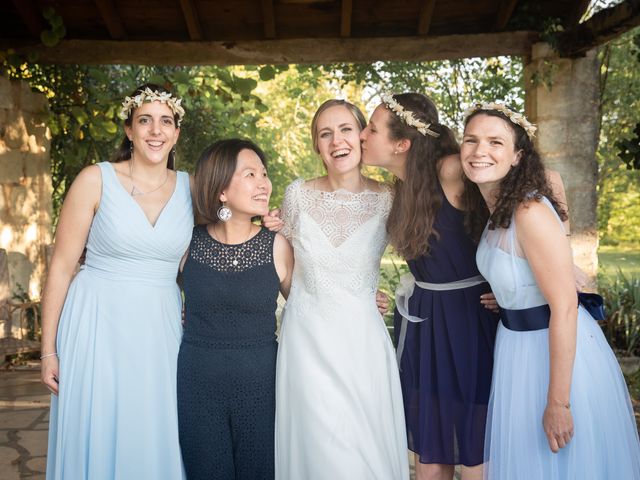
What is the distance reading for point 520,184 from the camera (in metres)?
2.27

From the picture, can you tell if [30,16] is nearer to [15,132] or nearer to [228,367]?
[15,132]

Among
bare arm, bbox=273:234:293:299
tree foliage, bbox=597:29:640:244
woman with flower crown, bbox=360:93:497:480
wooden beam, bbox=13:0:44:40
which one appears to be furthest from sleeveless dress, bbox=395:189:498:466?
wooden beam, bbox=13:0:44:40

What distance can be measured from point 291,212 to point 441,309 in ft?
2.45

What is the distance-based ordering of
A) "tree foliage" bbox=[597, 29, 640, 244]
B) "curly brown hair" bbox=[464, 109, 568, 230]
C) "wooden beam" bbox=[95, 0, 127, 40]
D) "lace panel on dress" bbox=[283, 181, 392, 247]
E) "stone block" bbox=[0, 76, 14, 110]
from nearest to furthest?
"curly brown hair" bbox=[464, 109, 568, 230]
"lace panel on dress" bbox=[283, 181, 392, 247]
"wooden beam" bbox=[95, 0, 127, 40]
"stone block" bbox=[0, 76, 14, 110]
"tree foliage" bbox=[597, 29, 640, 244]

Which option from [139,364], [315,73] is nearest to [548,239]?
[139,364]

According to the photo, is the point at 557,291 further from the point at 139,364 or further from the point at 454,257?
the point at 139,364

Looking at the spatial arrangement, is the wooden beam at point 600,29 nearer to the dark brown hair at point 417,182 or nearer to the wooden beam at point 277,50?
the wooden beam at point 277,50

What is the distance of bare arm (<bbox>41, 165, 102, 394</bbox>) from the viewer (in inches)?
99.3

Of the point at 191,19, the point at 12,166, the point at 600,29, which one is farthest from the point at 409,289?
the point at 12,166

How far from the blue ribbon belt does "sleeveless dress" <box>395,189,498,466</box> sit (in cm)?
28

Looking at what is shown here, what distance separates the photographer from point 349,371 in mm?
2547

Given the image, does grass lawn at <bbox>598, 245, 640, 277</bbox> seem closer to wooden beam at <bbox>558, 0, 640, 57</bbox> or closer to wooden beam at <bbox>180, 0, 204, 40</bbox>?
wooden beam at <bbox>558, 0, 640, 57</bbox>

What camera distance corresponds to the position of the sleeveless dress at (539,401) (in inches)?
83.8

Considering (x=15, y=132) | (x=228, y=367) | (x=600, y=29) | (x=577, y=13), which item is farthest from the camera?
(x=15, y=132)
